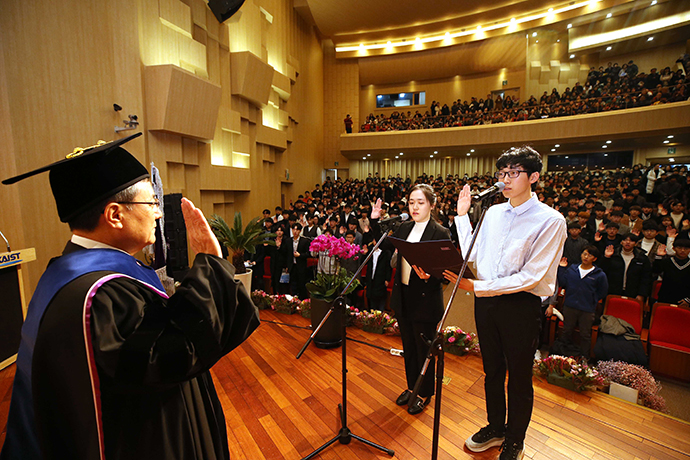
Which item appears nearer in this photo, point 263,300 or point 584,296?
point 584,296

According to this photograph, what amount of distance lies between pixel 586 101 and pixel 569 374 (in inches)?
517

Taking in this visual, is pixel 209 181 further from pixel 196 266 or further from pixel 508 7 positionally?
pixel 508 7

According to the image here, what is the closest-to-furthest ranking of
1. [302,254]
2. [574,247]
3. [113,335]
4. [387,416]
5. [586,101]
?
[113,335], [387,416], [574,247], [302,254], [586,101]

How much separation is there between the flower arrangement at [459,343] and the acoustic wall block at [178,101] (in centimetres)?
575

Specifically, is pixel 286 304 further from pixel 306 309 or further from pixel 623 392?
pixel 623 392

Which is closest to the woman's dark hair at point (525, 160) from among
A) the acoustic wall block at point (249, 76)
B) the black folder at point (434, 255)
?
the black folder at point (434, 255)

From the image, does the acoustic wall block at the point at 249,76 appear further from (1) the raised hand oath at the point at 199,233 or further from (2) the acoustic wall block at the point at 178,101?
(1) the raised hand oath at the point at 199,233

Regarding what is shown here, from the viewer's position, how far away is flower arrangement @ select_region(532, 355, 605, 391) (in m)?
2.98

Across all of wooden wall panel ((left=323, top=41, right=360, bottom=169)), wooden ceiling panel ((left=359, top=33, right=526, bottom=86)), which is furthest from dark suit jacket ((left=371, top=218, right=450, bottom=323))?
wooden ceiling panel ((left=359, top=33, right=526, bottom=86))

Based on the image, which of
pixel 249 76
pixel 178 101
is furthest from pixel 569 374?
pixel 249 76

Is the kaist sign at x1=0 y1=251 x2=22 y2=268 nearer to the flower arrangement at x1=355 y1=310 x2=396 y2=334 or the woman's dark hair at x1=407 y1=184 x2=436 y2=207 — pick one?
the flower arrangement at x1=355 y1=310 x2=396 y2=334

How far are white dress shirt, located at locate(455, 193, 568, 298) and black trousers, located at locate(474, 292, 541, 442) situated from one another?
0.11 m

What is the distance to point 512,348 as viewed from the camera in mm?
1986

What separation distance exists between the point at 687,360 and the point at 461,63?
56.2 feet
